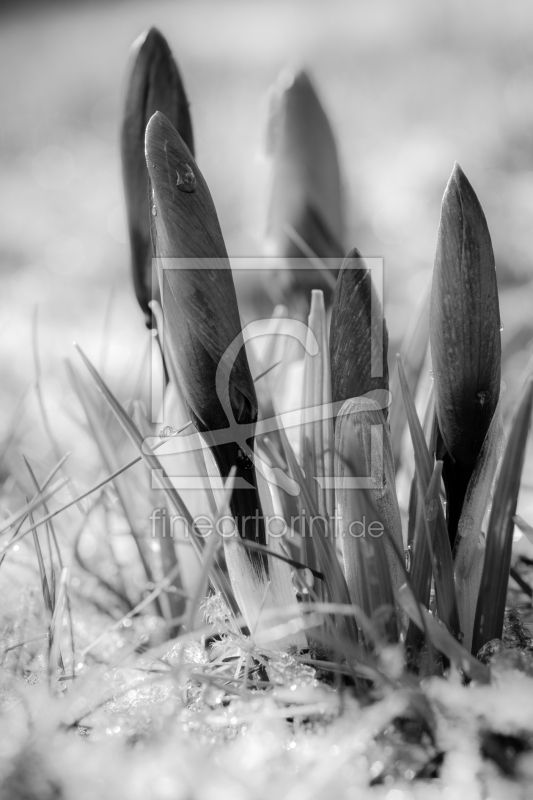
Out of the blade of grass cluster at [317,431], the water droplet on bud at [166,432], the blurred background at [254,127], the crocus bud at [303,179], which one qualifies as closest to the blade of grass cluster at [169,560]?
the water droplet on bud at [166,432]

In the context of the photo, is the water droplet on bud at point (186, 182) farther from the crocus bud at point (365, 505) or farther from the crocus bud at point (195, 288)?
the crocus bud at point (365, 505)

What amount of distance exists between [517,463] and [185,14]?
2.22m

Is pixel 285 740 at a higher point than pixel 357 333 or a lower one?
lower

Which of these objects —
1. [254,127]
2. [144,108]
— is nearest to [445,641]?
[144,108]

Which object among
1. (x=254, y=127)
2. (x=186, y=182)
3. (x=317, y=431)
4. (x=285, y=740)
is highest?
(x=254, y=127)

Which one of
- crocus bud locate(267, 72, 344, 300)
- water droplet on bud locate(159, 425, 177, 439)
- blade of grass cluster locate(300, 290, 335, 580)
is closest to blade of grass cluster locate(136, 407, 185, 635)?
water droplet on bud locate(159, 425, 177, 439)

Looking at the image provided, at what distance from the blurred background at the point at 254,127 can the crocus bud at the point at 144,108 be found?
862 millimetres

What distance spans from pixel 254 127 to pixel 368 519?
182cm

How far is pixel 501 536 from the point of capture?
308mm

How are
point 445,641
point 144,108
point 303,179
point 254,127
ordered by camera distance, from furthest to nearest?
point 254,127, point 303,179, point 144,108, point 445,641

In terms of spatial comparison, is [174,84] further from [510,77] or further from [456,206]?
[510,77]

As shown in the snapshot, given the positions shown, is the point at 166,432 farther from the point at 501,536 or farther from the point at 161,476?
the point at 501,536

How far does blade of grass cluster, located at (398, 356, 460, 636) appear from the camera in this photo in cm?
31

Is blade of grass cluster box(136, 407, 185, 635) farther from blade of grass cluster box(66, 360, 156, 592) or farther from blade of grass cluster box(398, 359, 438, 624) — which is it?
blade of grass cluster box(398, 359, 438, 624)
